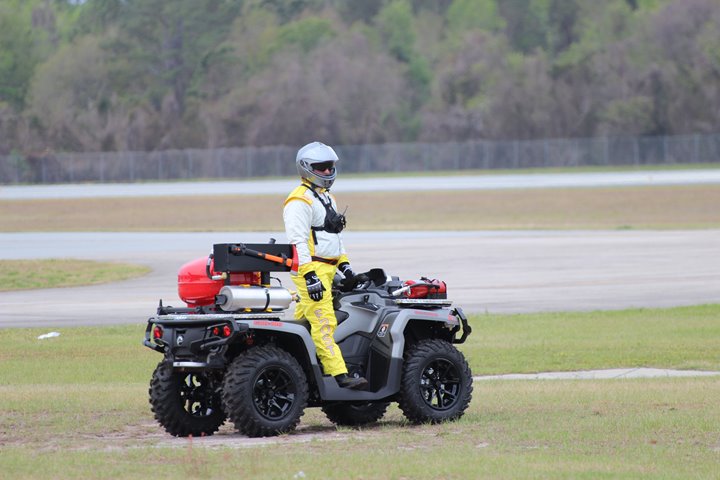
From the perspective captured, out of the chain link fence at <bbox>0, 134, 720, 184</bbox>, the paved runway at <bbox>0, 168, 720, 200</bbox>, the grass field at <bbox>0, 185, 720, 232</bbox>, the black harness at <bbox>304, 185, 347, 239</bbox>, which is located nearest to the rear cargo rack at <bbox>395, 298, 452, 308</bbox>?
the black harness at <bbox>304, 185, 347, 239</bbox>

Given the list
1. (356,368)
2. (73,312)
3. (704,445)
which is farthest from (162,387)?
(73,312)

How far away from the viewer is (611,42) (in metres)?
107

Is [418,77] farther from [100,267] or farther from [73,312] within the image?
[73,312]

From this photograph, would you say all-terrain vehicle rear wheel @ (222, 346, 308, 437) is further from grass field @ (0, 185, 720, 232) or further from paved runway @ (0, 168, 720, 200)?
paved runway @ (0, 168, 720, 200)

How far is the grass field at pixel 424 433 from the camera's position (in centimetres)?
756

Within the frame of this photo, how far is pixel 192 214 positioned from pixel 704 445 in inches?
1950

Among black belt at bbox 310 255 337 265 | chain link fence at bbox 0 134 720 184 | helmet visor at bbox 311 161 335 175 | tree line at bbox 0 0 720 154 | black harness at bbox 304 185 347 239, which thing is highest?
tree line at bbox 0 0 720 154

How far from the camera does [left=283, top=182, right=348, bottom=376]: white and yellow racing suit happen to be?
29.9 ft

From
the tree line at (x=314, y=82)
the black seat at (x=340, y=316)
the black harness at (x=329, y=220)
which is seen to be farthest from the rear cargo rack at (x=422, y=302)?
the tree line at (x=314, y=82)

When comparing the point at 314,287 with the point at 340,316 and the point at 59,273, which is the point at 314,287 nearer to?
the point at 340,316

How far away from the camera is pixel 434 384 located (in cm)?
977

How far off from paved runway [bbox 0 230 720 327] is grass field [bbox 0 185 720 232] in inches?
232

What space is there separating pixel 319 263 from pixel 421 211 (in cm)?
4695

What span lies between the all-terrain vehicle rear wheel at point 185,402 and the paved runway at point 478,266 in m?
11.0
